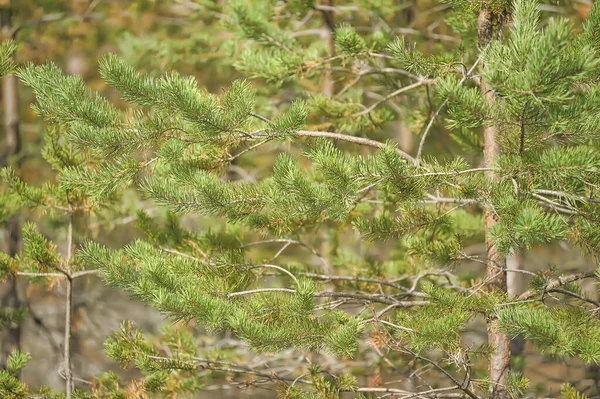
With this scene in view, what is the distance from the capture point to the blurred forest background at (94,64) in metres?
7.70

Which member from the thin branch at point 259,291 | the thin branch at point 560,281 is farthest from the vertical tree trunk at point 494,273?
the thin branch at point 259,291

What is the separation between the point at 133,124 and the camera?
12.5ft

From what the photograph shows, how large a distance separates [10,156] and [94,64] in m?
5.06

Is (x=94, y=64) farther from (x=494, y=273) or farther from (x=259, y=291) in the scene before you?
(x=494, y=273)

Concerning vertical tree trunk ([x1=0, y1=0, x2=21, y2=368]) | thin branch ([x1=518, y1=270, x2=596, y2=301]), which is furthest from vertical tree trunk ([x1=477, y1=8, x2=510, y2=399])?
vertical tree trunk ([x1=0, y1=0, x2=21, y2=368])

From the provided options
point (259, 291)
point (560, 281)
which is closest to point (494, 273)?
point (560, 281)

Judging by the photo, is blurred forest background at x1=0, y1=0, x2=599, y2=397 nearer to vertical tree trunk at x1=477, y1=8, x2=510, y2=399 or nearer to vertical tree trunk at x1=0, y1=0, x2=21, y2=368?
vertical tree trunk at x1=0, y1=0, x2=21, y2=368

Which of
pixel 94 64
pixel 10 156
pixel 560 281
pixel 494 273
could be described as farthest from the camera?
pixel 94 64

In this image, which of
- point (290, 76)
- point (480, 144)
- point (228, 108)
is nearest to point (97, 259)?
point (228, 108)

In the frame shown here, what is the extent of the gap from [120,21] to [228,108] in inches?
361

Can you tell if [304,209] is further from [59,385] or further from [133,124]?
[59,385]

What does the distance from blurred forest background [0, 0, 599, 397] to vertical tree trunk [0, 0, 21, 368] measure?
13 mm

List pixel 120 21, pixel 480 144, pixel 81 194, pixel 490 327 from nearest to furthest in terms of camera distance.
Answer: pixel 490 327, pixel 81 194, pixel 480 144, pixel 120 21

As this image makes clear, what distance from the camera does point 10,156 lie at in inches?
335
